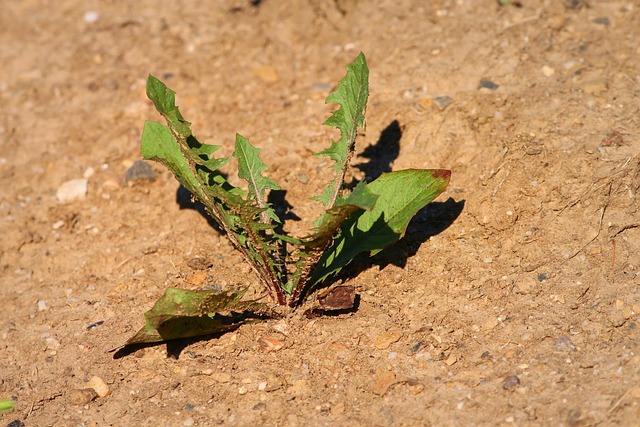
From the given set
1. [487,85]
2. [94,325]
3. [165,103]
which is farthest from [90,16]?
[487,85]

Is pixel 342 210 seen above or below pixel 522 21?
above

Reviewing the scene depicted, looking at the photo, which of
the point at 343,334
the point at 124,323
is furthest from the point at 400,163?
the point at 124,323

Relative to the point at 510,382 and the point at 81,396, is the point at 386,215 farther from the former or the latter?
the point at 81,396

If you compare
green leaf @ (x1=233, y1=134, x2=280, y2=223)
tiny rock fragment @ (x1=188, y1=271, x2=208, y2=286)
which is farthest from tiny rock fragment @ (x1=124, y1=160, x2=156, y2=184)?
green leaf @ (x1=233, y1=134, x2=280, y2=223)

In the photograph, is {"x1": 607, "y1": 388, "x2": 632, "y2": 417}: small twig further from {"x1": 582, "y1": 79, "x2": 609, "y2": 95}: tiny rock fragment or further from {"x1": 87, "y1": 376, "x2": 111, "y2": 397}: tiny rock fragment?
{"x1": 87, "y1": 376, "x2": 111, "y2": 397}: tiny rock fragment

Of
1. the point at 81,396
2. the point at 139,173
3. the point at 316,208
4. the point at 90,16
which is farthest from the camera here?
the point at 90,16

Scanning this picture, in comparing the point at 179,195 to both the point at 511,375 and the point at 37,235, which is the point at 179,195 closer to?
the point at 37,235

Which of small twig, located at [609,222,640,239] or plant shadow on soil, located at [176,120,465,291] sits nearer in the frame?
small twig, located at [609,222,640,239]

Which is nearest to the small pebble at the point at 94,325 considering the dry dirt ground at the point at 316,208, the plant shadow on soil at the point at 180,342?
the dry dirt ground at the point at 316,208
